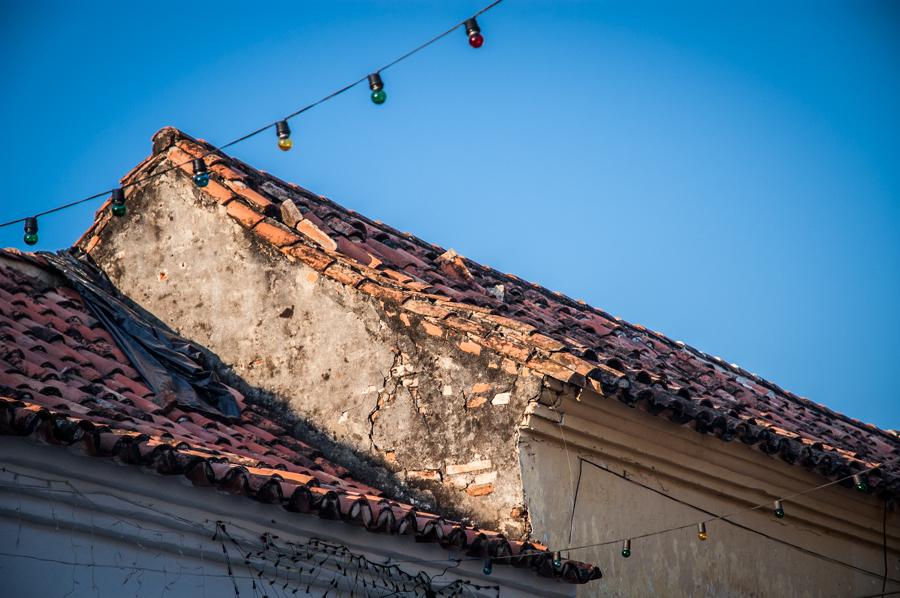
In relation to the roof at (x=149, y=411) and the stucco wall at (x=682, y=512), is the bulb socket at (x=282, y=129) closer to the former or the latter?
the roof at (x=149, y=411)

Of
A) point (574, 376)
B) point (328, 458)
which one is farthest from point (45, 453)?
point (574, 376)

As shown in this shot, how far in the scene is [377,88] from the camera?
620 cm

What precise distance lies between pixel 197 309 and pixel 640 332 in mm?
5242

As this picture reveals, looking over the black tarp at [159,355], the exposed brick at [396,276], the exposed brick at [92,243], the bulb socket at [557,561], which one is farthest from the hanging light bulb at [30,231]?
the bulb socket at [557,561]

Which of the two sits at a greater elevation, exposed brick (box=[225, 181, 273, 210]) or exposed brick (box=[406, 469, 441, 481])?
exposed brick (box=[225, 181, 273, 210])

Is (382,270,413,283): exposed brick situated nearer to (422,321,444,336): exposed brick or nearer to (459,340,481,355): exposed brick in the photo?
(422,321,444,336): exposed brick

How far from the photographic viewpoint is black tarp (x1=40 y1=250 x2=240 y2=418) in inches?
305

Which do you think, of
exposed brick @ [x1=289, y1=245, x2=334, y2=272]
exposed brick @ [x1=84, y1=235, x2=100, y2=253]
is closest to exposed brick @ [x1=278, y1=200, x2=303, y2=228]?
exposed brick @ [x1=289, y1=245, x2=334, y2=272]

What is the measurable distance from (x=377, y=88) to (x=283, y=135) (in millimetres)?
653

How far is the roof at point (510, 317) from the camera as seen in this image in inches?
309

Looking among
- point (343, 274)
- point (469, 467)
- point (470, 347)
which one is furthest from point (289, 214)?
point (469, 467)

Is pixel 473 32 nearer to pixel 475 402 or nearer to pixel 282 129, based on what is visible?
pixel 282 129

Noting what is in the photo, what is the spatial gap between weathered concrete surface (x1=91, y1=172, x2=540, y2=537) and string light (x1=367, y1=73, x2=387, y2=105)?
7.67ft

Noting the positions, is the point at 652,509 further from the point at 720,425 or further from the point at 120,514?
the point at 120,514
